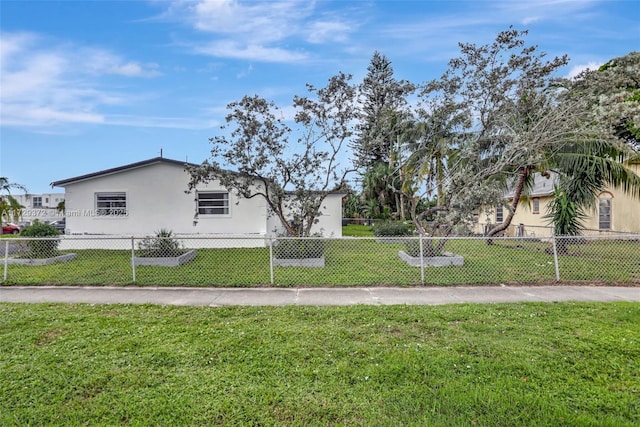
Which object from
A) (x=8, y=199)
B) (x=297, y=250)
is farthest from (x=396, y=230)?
(x=8, y=199)

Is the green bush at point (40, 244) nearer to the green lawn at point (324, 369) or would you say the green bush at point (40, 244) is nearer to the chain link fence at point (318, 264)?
the chain link fence at point (318, 264)

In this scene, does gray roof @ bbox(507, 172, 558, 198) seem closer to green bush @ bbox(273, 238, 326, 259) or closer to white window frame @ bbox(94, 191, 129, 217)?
green bush @ bbox(273, 238, 326, 259)

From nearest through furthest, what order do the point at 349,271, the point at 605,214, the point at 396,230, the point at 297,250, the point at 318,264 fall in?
the point at 349,271
the point at 318,264
the point at 297,250
the point at 605,214
the point at 396,230

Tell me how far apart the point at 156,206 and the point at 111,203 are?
1832 millimetres

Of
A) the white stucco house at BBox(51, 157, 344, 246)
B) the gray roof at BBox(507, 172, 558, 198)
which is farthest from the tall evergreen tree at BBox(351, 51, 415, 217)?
the gray roof at BBox(507, 172, 558, 198)

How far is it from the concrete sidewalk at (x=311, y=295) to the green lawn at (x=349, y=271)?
14.5 inches

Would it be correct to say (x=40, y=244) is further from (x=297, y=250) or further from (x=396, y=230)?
(x=396, y=230)

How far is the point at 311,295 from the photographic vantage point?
6.13 metres

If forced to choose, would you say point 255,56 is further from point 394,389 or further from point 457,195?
point 394,389

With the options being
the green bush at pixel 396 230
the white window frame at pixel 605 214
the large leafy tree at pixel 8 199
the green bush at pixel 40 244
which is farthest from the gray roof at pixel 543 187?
the large leafy tree at pixel 8 199

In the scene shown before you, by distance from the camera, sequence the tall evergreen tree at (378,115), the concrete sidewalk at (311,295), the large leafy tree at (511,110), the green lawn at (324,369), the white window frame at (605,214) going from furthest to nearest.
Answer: the white window frame at (605,214), the tall evergreen tree at (378,115), the large leafy tree at (511,110), the concrete sidewalk at (311,295), the green lawn at (324,369)

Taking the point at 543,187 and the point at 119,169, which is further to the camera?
the point at 543,187

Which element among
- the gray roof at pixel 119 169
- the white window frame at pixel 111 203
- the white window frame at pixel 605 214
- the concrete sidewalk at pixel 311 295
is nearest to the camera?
the concrete sidewalk at pixel 311 295

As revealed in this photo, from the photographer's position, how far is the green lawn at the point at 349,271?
280 inches
